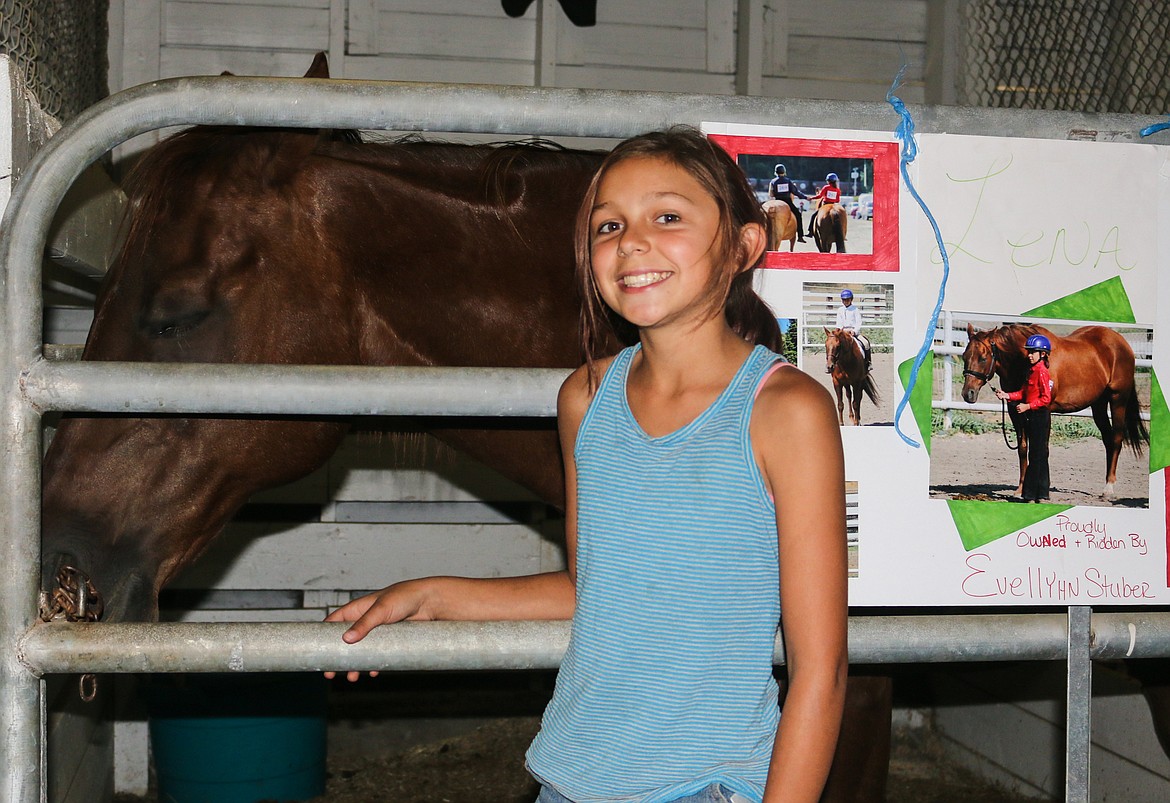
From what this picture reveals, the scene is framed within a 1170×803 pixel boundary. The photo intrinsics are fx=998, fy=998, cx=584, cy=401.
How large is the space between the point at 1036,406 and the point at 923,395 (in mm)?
158

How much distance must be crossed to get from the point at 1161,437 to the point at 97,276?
2.13 metres

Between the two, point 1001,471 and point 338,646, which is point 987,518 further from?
point 338,646

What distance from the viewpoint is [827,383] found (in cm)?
128

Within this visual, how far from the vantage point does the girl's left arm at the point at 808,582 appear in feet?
3.15

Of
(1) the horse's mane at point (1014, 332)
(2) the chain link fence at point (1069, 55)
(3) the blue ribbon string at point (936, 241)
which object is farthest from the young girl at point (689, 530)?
(2) the chain link fence at point (1069, 55)

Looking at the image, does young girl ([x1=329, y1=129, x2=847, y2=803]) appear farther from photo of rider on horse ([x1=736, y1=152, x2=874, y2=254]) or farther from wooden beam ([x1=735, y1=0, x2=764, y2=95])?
wooden beam ([x1=735, y1=0, x2=764, y2=95])

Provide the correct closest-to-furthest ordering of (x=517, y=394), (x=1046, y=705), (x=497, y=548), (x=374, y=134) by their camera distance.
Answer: (x=517, y=394)
(x=374, y=134)
(x=1046, y=705)
(x=497, y=548)

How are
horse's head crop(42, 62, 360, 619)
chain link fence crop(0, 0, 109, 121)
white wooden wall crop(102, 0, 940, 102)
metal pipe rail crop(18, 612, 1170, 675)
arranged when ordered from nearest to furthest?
metal pipe rail crop(18, 612, 1170, 675) < horse's head crop(42, 62, 360, 619) < chain link fence crop(0, 0, 109, 121) < white wooden wall crop(102, 0, 940, 102)

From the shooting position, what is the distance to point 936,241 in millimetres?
1308

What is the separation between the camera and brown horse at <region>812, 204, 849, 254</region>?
1285 mm

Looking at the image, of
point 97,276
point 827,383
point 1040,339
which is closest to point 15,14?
point 97,276

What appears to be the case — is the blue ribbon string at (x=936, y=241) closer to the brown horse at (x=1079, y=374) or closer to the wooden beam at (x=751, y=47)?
the brown horse at (x=1079, y=374)

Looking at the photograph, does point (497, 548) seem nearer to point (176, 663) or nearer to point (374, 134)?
point (374, 134)

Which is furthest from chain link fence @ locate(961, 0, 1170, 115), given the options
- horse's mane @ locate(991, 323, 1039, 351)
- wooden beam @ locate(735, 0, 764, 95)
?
horse's mane @ locate(991, 323, 1039, 351)
